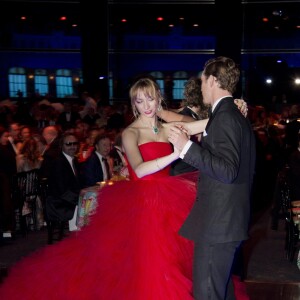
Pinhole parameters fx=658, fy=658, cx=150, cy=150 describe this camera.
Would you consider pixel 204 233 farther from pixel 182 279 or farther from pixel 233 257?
pixel 182 279

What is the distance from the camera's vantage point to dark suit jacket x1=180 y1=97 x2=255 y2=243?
3.12m

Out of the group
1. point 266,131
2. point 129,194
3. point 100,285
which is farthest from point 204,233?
point 266,131

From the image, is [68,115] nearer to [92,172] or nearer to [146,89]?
[92,172]

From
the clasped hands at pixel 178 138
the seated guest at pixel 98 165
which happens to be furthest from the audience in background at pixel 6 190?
the clasped hands at pixel 178 138

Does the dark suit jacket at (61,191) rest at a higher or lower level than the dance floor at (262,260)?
higher

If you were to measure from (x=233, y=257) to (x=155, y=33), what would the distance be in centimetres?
1567

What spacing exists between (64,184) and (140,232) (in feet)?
12.6

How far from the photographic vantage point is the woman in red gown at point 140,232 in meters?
4.06

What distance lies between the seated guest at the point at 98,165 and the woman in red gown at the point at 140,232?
3.14 metres

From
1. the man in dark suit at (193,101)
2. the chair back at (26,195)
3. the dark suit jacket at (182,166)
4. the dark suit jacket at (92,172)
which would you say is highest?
the man in dark suit at (193,101)

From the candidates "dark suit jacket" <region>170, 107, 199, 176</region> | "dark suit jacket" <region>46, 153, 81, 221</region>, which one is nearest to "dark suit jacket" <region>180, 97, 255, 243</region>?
"dark suit jacket" <region>170, 107, 199, 176</region>

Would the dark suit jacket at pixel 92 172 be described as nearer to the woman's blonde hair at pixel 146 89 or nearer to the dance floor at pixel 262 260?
the dance floor at pixel 262 260

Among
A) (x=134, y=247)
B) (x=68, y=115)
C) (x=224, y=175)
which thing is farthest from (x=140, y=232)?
(x=68, y=115)

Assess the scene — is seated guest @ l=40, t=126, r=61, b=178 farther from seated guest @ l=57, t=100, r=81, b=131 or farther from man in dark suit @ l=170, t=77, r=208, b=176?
seated guest @ l=57, t=100, r=81, b=131
